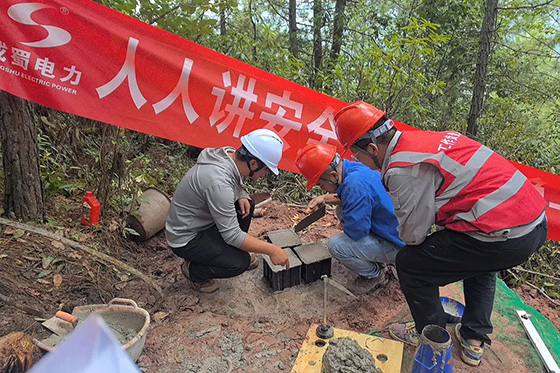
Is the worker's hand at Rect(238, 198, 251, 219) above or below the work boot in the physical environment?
above

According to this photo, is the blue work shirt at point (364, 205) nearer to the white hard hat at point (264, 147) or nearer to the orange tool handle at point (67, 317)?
the white hard hat at point (264, 147)

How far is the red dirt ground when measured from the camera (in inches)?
104

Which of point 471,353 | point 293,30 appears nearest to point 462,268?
point 471,353

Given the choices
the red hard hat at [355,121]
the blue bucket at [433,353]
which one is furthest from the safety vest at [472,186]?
the blue bucket at [433,353]

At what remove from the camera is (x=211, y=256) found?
10.5 feet

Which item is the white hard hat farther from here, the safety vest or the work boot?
the work boot

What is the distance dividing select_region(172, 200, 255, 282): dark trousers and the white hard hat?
1.89ft

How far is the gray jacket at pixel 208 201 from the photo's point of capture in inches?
116

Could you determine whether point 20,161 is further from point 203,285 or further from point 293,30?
point 293,30

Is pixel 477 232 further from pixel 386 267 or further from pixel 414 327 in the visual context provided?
pixel 386 267

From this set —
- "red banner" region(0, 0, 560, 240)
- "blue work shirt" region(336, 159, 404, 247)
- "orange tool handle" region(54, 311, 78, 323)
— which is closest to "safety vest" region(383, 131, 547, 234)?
"blue work shirt" region(336, 159, 404, 247)

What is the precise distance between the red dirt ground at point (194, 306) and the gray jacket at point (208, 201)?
0.62 metres

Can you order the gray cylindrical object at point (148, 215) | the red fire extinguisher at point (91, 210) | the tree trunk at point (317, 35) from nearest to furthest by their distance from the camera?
1. the red fire extinguisher at point (91, 210)
2. the gray cylindrical object at point (148, 215)
3. the tree trunk at point (317, 35)

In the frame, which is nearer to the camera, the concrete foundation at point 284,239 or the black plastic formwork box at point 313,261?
the black plastic formwork box at point 313,261
